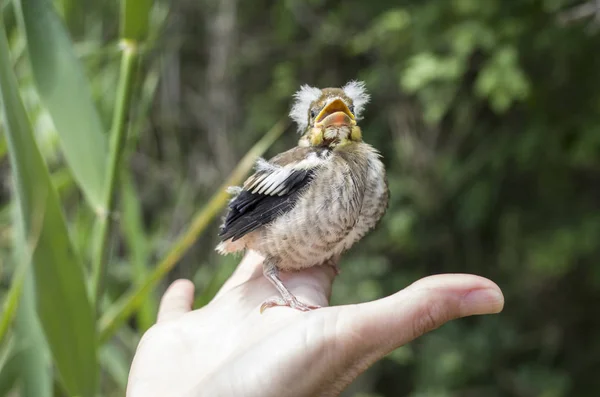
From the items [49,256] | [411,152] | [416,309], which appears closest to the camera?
[416,309]

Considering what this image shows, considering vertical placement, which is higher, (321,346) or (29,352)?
(29,352)

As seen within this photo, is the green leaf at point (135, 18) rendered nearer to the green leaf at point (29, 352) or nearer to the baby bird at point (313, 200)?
the baby bird at point (313, 200)

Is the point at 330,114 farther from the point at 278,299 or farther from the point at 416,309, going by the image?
the point at 416,309

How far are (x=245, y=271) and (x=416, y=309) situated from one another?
59 centimetres

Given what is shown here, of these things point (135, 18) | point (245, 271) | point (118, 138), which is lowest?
point (245, 271)

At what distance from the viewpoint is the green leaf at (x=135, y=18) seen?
34.0 inches

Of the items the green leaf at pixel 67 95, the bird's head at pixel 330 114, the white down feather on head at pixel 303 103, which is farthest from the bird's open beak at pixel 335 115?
the green leaf at pixel 67 95

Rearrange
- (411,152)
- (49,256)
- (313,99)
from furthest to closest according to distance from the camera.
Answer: (411,152) < (313,99) < (49,256)

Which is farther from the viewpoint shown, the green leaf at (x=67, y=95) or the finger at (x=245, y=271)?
the finger at (x=245, y=271)

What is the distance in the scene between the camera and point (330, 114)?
3.16 ft

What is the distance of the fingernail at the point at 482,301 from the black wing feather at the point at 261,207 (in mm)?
363

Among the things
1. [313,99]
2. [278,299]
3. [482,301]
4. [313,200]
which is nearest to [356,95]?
[313,99]

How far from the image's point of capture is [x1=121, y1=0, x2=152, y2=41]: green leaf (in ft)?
2.83

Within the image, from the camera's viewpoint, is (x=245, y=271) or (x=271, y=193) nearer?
(x=271, y=193)
